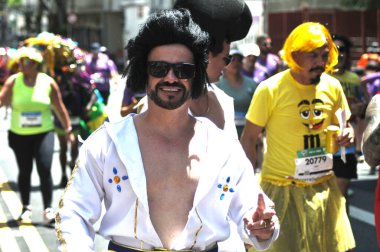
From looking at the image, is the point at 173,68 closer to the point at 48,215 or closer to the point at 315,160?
the point at 315,160

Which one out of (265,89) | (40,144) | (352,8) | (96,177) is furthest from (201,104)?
(352,8)

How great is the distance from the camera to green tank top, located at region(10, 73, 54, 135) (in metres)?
9.81

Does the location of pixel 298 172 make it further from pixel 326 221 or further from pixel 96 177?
pixel 96 177

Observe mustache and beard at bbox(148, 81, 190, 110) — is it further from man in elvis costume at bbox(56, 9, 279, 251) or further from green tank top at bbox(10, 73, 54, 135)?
green tank top at bbox(10, 73, 54, 135)

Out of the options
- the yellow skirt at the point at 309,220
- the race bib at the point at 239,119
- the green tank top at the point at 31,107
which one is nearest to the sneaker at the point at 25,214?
the green tank top at the point at 31,107

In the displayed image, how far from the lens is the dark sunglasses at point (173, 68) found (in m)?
3.58

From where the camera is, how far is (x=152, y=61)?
363 cm

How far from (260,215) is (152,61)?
2.40ft

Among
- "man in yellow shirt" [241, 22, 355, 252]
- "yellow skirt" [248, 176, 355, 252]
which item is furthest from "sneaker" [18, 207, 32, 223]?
"yellow skirt" [248, 176, 355, 252]

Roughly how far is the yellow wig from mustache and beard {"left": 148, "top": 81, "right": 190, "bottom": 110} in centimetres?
266

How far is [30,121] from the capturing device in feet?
32.2

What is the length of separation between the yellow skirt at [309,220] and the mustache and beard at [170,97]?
251cm

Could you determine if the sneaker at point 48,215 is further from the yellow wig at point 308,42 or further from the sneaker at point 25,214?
the yellow wig at point 308,42

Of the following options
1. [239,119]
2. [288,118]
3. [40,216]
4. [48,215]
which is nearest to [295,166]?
[288,118]
